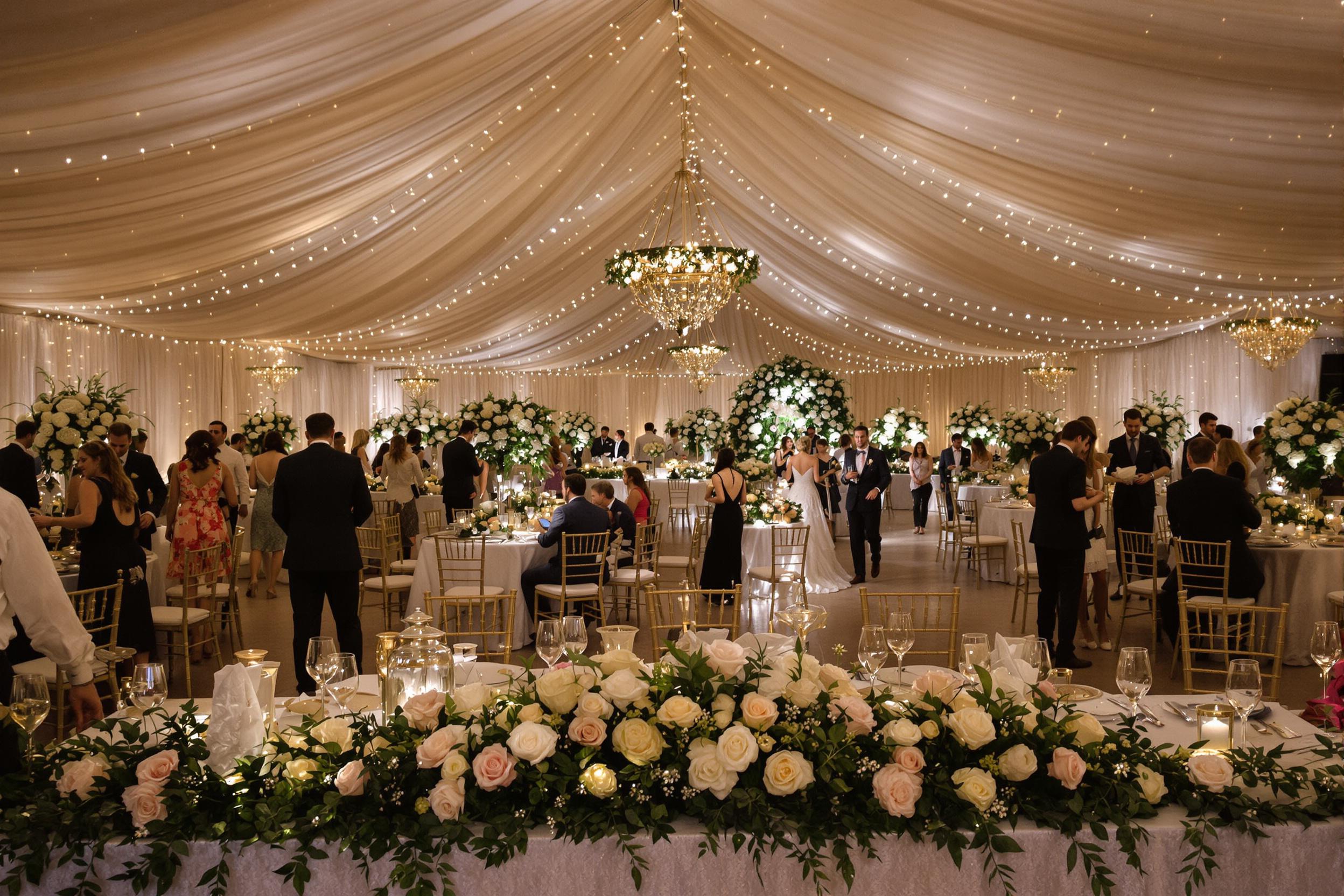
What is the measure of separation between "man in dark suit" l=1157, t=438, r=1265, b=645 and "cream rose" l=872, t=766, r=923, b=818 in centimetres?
525

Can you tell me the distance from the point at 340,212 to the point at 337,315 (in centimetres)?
451

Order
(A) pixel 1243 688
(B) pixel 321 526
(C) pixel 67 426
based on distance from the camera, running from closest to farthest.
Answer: (A) pixel 1243 688 → (B) pixel 321 526 → (C) pixel 67 426

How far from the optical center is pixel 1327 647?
2836 mm

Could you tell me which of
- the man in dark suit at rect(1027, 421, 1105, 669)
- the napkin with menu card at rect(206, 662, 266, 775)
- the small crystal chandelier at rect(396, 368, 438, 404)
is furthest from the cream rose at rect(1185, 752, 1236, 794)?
the small crystal chandelier at rect(396, 368, 438, 404)

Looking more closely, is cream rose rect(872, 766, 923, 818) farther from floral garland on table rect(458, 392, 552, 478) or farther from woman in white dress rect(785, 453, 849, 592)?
floral garland on table rect(458, 392, 552, 478)

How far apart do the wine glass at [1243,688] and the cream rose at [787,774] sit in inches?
50.0

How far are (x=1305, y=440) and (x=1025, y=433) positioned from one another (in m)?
3.66

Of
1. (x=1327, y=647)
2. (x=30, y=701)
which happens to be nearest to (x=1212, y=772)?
(x=1327, y=647)

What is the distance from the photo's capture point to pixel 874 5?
16.1 feet

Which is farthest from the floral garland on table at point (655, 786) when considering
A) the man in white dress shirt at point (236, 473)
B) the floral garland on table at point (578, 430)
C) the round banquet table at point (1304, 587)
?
the floral garland on table at point (578, 430)

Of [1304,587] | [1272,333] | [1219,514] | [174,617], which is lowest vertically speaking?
[174,617]

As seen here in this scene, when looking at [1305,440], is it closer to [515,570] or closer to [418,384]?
[515,570]

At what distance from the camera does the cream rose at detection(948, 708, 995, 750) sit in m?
2.09

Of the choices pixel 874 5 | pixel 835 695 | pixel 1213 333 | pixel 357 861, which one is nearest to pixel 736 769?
pixel 835 695
